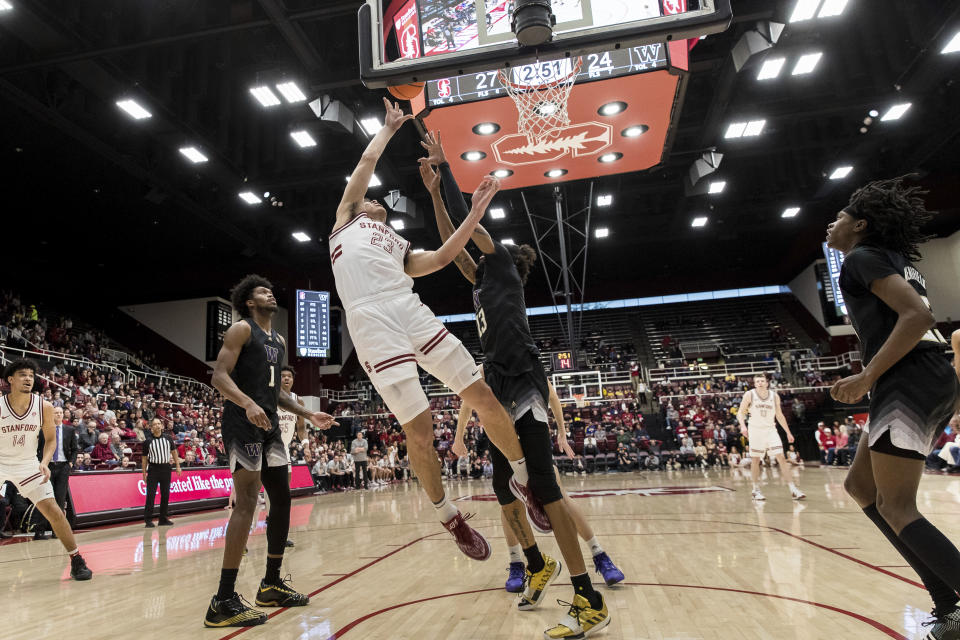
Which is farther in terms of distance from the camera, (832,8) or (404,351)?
(832,8)

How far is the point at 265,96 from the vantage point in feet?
41.6

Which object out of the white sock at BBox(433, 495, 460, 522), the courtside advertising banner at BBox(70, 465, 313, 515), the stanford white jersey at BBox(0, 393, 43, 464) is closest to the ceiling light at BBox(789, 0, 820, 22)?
the white sock at BBox(433, 495, 460, 522)

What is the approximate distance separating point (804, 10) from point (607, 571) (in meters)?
11.2

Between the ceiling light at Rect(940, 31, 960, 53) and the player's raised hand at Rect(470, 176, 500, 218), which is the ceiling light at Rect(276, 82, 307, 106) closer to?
the player's raised hand at Rect(470, 176, 500, 218)

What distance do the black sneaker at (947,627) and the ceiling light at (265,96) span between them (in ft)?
43.3

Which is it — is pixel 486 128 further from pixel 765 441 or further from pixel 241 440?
pixel 241 440

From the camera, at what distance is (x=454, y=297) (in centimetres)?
3347

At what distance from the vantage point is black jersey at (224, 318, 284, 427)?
3.66 metres

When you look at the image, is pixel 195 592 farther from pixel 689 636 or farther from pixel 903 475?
pixel 903 475

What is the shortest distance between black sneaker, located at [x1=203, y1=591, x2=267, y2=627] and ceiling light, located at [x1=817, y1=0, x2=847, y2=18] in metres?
12.4

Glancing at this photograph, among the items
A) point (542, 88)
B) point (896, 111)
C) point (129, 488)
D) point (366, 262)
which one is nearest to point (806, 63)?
point (896, 111)

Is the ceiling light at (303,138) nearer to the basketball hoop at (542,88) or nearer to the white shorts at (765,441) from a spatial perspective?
the basketball hoop at (542,88)

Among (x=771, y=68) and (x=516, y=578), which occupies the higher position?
(x=771, y=68)

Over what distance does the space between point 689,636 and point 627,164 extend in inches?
350
